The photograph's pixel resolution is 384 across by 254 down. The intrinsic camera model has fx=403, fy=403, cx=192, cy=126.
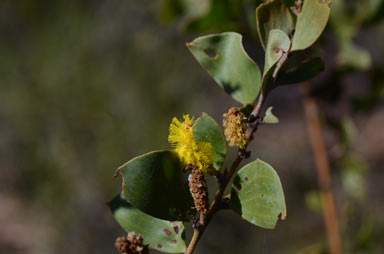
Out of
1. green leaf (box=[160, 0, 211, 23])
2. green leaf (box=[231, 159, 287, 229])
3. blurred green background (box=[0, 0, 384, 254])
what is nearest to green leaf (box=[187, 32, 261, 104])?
green leaf (box=[231, 159, 287, 229])

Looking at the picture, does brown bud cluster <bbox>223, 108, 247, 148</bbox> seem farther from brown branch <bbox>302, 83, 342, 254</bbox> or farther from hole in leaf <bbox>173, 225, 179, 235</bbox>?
brown branch <bbox>302, 83, 342, 254</bbox>

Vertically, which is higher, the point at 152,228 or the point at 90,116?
the point at 152,228

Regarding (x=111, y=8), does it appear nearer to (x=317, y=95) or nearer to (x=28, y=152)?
(x=28, y=152)

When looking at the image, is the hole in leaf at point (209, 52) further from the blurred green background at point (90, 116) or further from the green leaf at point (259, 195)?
the blurred green background at point (90, 116)

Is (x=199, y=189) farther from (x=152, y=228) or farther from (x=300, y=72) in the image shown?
(x=300, y=72)

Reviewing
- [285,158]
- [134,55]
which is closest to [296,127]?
[285,158]

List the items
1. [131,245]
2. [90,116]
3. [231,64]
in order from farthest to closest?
[90,116], [231,64], [131,245]

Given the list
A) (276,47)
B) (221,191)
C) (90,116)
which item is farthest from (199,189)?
(90,116)
